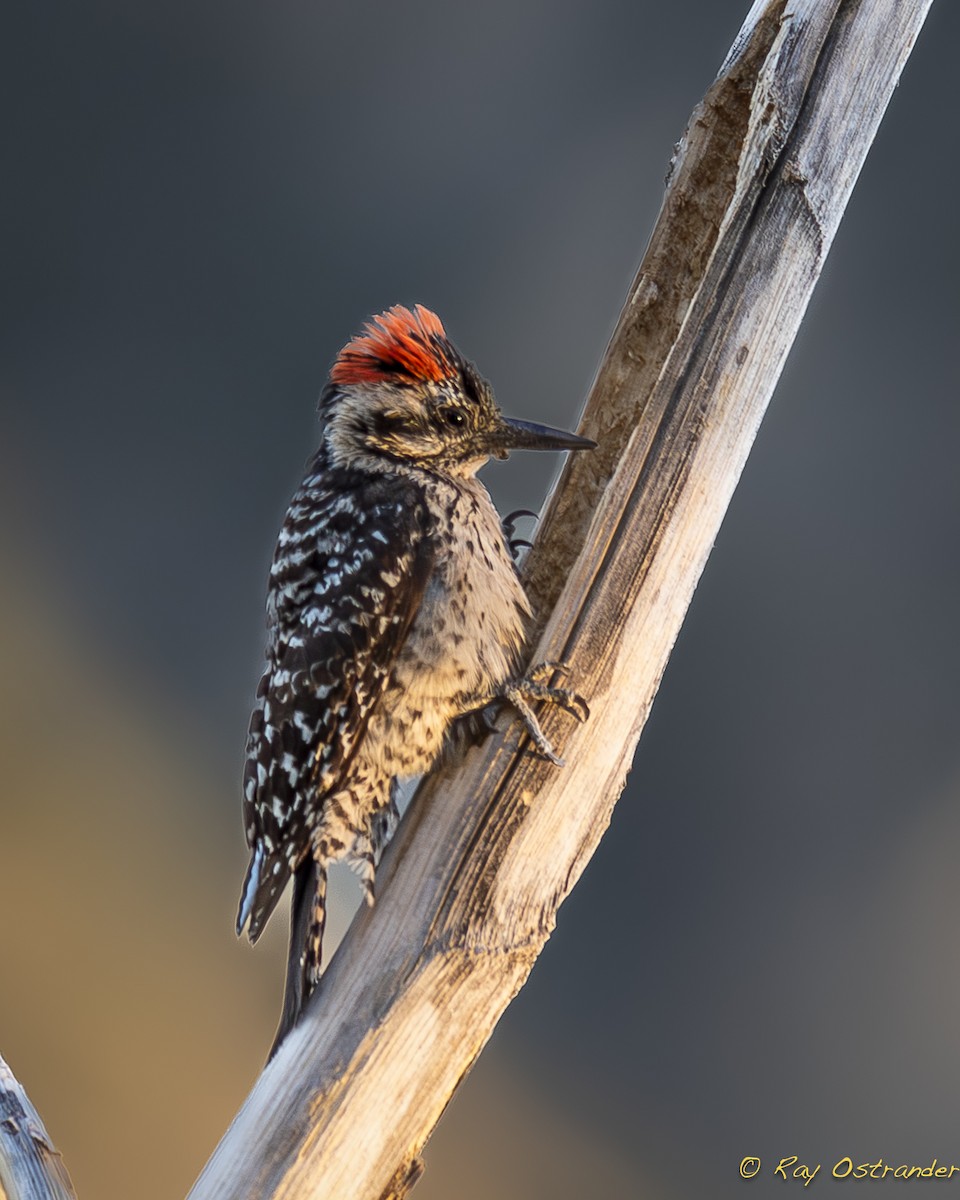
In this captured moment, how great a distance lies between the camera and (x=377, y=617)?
1325 millimetres

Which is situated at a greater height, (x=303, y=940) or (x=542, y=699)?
(x=542, y=699)

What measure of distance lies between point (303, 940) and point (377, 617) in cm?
37

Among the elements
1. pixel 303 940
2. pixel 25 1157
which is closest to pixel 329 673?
pixel 303 940

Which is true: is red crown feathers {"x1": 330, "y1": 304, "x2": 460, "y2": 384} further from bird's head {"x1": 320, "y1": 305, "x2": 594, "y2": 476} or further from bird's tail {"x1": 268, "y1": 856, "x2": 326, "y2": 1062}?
bird's tail {"x1": 268, "y1": 856, "x2": 326, "y2": 1062}

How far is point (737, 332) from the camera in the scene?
1.13 m

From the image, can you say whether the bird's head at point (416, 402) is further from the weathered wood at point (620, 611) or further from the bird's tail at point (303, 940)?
the bird's tail at point (303, 940)

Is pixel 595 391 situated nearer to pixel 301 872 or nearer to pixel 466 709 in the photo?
pixel 466 709

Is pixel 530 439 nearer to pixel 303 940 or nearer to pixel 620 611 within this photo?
pixel 620 611

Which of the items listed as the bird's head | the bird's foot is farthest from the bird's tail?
the bird's head

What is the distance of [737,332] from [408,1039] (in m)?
A: 0.76

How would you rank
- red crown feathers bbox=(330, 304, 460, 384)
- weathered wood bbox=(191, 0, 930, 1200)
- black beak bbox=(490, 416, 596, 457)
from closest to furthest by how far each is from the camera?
weathered wood bbox=(191, 0, 930, 1200) < black beak bbox=(490, 416, 596, 457) < red crown feathers bbox=(330, 304, 460, 384)

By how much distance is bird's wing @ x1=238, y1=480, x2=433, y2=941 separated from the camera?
1323 mm

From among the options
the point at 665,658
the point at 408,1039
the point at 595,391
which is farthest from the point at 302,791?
the point at 595,391

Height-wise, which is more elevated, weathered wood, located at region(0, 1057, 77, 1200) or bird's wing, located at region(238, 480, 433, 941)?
bird's wing, located at region(238, 480, 433, 941)
